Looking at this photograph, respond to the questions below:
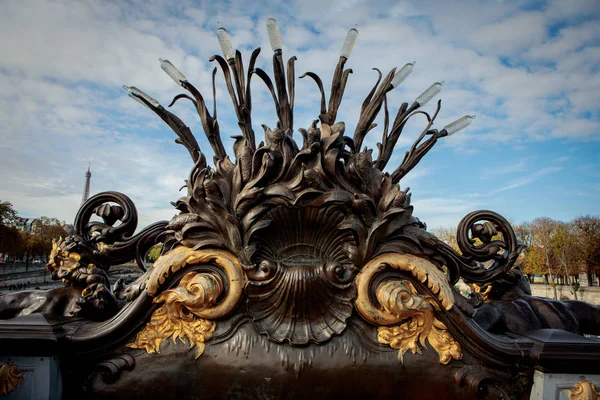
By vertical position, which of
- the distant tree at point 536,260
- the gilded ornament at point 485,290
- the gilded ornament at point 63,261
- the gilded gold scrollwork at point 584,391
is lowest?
the gilded gold scrollwork at point 584,391

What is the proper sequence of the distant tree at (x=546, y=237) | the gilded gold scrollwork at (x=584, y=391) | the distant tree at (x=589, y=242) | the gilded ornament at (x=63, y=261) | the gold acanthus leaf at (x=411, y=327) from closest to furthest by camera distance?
1. the gilded gold scrollwork at (x=584, y=391)
2. the gold acanthus leaf at (x=411, y=327)
3. the gilded ornament at (x=63, y=261)
4. the distant tree at (x=589, y=242)
5. the distant tree at (x=546, y=237)

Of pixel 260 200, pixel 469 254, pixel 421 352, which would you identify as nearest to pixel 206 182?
pixel 260 200

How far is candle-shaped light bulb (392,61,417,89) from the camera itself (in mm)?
3386

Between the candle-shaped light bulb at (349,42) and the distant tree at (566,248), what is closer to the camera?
the candle-shaped light bulb at (349,42)

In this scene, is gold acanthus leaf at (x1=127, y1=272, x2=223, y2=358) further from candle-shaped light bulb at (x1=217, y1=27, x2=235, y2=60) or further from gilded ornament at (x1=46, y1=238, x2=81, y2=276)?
candle-shaped light bulb at (x1=217, y1=27, x2=235, y2=60)

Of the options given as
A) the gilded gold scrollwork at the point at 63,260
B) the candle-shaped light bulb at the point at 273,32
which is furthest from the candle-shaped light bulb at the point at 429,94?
the gilded gold scrollwork at the point at 63,260

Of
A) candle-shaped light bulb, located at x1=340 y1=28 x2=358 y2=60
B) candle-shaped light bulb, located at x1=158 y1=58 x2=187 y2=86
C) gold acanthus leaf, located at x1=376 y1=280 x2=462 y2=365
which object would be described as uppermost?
candle-shaped light bulb, located at x1=340 y1=28 x2=358 y2=60

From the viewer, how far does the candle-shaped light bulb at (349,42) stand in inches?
125

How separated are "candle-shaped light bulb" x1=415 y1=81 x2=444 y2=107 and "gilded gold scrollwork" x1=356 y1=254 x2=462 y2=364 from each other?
1444mm

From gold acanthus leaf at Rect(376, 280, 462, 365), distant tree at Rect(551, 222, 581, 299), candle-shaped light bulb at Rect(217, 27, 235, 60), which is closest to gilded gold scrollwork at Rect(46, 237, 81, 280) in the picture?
candle-shaped light bulb at Rect(217, 27, 235, 60)

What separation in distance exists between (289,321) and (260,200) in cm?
92

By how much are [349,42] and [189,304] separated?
2.41 metres

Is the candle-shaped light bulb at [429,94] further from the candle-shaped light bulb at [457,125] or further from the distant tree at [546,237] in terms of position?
the distant tree at [546,237]

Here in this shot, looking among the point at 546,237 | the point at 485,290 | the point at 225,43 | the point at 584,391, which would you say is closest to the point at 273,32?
the point at 225,43
